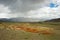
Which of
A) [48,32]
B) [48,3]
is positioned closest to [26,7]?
[48,3]

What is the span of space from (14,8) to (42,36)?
1.20 ft

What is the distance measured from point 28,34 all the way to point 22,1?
31cm

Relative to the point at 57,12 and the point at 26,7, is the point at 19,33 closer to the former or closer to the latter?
the point at 26,7

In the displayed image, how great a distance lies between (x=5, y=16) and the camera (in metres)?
1.58

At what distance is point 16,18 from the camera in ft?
5.18

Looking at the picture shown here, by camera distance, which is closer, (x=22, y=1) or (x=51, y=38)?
(x=51, y=38)

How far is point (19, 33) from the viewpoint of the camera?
153 centimetres

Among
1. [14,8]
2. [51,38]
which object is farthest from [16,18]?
[51,38]

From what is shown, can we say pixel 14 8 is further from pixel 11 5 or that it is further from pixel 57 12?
pixel 57 12

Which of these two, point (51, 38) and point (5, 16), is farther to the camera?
point (5, 16)

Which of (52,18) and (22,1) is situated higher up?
(22,1)

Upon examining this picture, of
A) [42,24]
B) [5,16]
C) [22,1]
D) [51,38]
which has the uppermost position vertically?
[22,1]

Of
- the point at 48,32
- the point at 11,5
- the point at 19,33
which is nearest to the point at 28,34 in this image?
the point at 19,33

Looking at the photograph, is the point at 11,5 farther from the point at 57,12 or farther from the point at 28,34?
the point at 57,12
